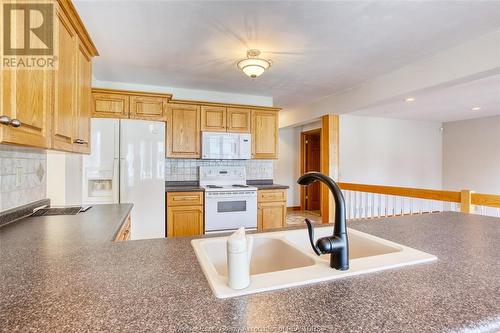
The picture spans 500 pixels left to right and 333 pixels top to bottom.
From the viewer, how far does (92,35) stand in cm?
234

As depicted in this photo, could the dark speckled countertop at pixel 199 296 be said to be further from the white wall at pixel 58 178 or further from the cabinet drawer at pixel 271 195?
the cabinet drawer at pixel 271 195

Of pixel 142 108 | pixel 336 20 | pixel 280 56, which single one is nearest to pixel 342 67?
pixel 280 56

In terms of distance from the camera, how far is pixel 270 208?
3.84m

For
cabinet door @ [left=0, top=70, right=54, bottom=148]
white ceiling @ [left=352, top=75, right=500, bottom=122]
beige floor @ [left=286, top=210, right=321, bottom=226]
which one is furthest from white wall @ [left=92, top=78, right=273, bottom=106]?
cabinet door @ [left=0, top=70, right=54, bottom=148]

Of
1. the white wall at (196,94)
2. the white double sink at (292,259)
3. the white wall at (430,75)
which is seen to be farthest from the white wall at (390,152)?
the white double sink at (292,259)

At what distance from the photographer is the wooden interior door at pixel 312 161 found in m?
6.30

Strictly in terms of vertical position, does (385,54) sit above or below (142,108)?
above

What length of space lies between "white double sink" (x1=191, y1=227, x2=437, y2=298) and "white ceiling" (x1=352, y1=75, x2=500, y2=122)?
9.82 ft

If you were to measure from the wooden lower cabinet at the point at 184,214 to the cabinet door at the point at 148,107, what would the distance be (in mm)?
1022

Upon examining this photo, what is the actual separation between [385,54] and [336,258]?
2.72 metres

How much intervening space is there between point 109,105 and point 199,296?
3175 millimetres

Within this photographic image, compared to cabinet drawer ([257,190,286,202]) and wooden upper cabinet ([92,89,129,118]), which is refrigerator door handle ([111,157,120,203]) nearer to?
wooden upper cabinet ([92,89,129,118])

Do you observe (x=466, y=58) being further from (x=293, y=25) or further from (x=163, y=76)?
(x=163, y=76)

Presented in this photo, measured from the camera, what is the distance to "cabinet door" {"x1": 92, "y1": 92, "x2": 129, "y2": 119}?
3.12 metres
